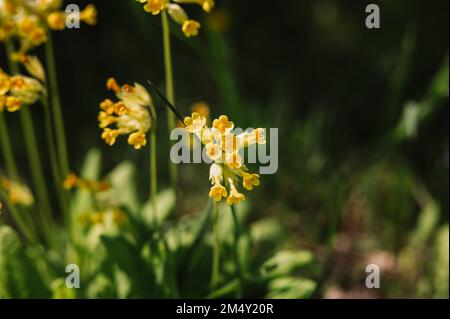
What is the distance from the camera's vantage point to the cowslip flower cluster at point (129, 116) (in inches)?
79.5

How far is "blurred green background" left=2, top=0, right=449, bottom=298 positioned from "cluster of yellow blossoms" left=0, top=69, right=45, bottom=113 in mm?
829

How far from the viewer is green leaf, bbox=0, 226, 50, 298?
249 cm

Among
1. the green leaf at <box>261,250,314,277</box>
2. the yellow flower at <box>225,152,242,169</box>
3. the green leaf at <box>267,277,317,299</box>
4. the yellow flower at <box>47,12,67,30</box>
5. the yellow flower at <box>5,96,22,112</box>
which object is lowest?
the green leaf at <box>267,277,317,299</box>

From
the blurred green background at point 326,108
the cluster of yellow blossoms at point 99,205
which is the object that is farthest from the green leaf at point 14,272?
the blurred green background at point 326,108

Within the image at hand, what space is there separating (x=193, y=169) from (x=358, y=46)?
171 cm

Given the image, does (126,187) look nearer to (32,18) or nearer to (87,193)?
(87,193)

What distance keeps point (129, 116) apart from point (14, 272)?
0.95 metres

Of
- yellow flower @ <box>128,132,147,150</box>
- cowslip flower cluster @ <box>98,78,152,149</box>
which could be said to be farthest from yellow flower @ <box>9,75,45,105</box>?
yellow flower @ <box>128,132,147,150</box>

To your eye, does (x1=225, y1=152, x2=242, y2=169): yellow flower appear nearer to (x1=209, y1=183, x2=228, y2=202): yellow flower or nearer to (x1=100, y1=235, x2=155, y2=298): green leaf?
(x1=209, y1=183, x2=228, y2=202): yellow flower

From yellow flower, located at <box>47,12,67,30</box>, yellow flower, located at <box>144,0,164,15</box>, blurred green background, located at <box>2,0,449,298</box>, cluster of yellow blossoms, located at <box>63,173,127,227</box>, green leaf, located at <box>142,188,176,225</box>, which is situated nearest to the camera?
yellow flower, located at <box>144,0,164,15</box>

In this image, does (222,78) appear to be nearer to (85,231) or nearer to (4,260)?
(85,231)

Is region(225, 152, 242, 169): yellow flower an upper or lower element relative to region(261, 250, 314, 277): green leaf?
upper

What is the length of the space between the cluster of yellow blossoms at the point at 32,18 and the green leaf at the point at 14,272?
2.68 feet

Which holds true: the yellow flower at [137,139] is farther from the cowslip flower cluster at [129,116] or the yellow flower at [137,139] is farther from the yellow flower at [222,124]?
the yellow flower at [222,124]
